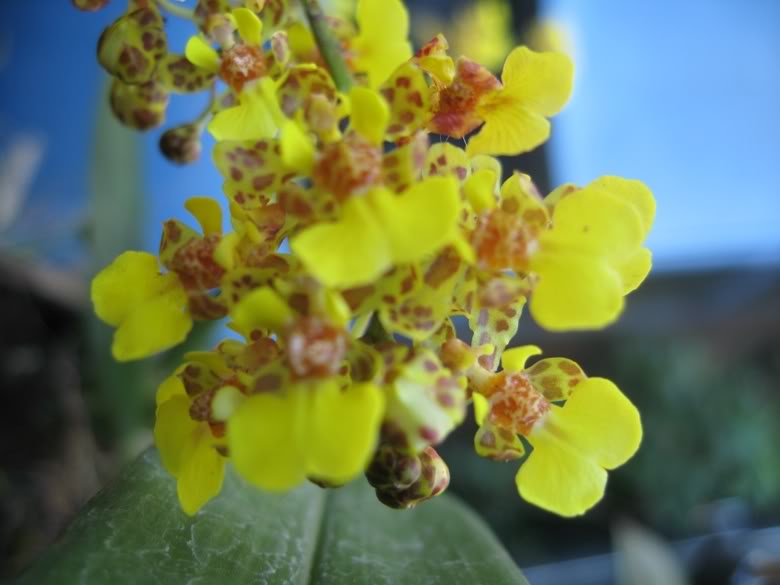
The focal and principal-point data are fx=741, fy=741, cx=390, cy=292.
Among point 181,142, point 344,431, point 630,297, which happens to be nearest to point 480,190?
point 344,431

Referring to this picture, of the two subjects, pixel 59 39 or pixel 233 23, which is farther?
pixel 59 39

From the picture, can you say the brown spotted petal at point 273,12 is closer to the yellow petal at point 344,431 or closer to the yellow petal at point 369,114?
the yellow petal at point 369,114

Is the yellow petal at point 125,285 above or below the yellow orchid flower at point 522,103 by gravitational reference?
below

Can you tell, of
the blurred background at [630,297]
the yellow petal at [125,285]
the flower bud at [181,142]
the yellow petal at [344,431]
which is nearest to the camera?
the yellow petal at [344,431]

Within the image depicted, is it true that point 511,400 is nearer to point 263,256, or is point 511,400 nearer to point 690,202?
point 263,256

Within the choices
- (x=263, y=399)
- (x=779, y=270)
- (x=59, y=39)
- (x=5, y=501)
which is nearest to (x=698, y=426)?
(x=779, y=270)

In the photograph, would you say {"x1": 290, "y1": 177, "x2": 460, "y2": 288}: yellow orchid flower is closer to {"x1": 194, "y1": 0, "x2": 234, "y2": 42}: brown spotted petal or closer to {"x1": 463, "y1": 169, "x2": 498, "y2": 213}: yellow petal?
{"x1": 463, "y1": 169, "x2": 498, "y2": 213}: yellow petal

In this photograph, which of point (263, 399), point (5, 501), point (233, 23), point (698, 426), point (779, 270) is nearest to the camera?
point (263, 399)

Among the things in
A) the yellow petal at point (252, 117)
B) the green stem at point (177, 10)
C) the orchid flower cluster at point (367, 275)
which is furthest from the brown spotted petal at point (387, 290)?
the green stem at point (177, 10)
